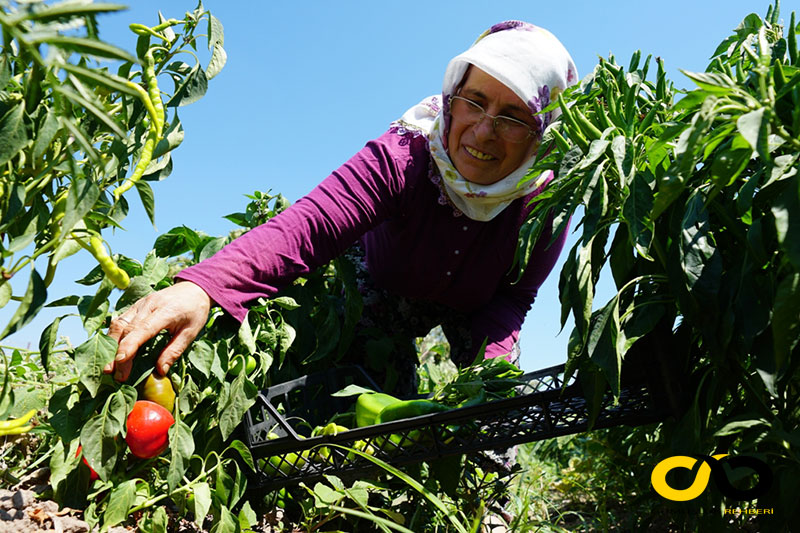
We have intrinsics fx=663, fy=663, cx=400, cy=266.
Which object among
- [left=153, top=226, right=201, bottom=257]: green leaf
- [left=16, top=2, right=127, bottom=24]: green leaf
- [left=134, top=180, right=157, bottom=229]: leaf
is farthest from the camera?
[left=153, top=226, right=201, bottom=257]: green leaf

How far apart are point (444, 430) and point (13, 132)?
37.6 inches

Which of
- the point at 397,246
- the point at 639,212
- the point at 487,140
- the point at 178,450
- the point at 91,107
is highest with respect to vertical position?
the point at 487,140

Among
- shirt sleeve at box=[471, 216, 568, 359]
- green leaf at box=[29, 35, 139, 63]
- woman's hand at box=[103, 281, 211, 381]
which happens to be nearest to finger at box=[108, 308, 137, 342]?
woman's hand at box=[103, 281, 211, 381]

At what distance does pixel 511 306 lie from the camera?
2.43m

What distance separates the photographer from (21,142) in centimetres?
78

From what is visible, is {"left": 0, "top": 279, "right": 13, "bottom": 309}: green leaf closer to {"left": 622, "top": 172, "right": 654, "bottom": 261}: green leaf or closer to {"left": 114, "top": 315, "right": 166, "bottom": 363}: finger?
Answer: {"left": 114, "top": 315, "right": 166, "bottom": 363}: finger

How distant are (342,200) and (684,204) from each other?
1.02 metres

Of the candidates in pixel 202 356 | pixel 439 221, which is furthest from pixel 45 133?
pixel 439 221

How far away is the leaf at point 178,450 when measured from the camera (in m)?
1.28

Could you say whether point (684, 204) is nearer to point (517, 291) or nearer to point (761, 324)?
point (761, 324)

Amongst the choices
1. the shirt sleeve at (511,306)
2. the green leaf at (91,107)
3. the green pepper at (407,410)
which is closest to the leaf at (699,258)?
the green pepper at (407,410)

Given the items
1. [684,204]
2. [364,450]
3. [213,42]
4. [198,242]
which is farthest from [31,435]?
[684,204]

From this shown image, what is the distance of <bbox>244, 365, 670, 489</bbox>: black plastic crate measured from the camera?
1239 mm

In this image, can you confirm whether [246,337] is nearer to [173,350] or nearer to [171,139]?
[173,350]
